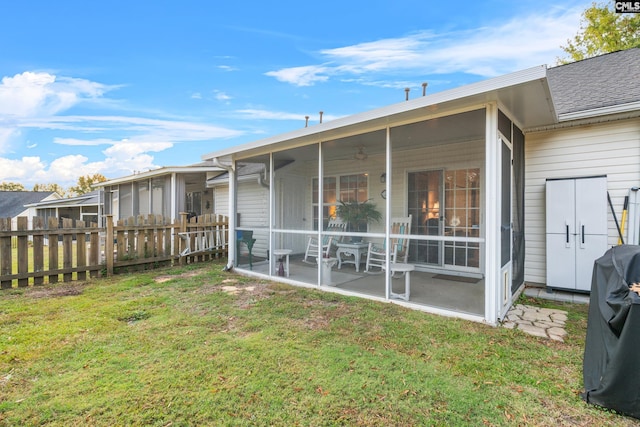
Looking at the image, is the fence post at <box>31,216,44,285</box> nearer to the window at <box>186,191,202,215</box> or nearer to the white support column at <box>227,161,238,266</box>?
the white support column at <box>227,161,238,266</box>

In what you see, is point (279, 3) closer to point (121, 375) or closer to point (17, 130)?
point (121, 375)

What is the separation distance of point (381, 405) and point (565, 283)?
12.9ft

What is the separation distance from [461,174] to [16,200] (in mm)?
36147

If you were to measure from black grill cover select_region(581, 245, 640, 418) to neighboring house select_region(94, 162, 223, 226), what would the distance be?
8348 millimetres

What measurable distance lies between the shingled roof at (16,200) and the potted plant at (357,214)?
102 ft

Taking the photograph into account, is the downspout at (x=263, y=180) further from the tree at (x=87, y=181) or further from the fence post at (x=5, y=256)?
the tree at (x=87, y=181)

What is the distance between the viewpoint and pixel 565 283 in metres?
4.30

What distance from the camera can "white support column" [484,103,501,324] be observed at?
3.25m

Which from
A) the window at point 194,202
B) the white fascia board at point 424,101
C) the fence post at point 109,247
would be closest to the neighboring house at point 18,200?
the window at point 194,202

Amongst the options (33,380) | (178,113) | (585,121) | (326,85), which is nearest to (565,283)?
(585,121)

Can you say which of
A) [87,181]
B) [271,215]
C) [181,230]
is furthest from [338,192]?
[87,181]

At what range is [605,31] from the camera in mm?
12477

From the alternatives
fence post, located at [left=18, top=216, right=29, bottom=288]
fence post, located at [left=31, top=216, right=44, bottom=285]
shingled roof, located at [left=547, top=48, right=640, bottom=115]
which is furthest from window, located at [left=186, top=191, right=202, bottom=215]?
shingled roof, located at [left=547, top=48, right=640, bottom=115]

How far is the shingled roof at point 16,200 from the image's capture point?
81.4ft
